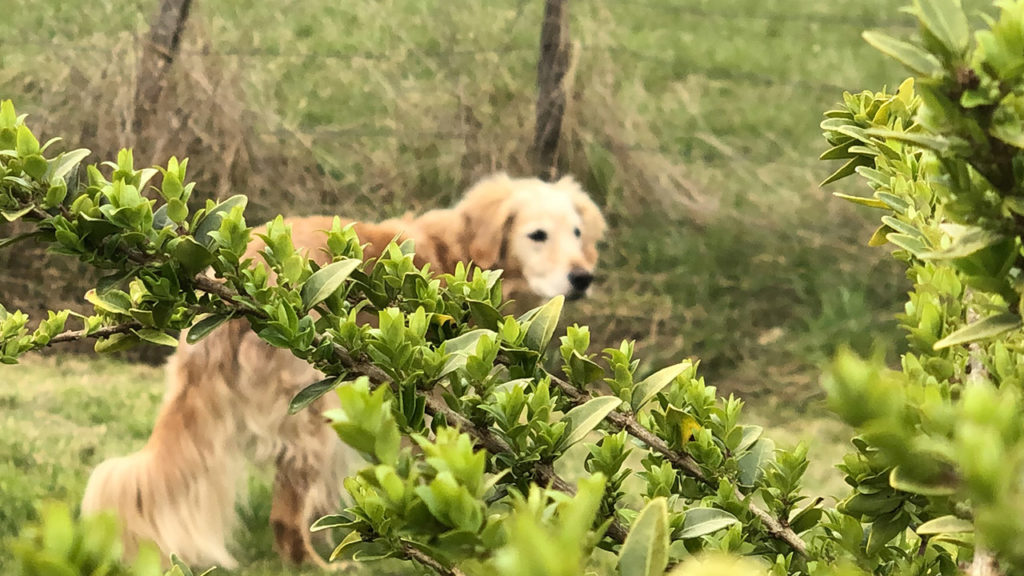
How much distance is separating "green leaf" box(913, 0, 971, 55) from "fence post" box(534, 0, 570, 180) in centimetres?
173

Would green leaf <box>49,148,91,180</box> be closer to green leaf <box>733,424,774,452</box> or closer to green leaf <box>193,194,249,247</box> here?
green leaf <box>193,194,249,247</box>

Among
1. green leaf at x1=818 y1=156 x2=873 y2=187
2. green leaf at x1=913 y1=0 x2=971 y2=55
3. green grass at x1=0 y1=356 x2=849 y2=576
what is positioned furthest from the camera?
green grass at x1=0 y1=356 x2=849 y2=576

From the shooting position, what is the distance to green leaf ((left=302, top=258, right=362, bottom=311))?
306mm

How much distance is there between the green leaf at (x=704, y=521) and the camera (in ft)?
0.96

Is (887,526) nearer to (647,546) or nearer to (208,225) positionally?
(647,546)

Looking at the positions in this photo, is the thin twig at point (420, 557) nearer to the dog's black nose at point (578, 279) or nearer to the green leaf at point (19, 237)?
the green leaf at point (19, 237)

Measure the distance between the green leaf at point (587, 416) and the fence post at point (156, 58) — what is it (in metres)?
1.63

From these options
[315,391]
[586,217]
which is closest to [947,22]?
[315,391]

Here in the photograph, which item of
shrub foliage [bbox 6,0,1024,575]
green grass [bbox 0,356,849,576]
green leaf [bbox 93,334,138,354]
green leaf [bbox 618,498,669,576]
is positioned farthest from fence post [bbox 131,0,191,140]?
green leaf [bbox 618,498,669,576]

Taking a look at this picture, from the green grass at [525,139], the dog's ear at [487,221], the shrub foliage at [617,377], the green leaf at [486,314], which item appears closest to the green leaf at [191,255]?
the shrub foliage at [617,377]

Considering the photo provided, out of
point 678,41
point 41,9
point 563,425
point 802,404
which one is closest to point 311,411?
point 563,425

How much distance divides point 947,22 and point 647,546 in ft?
0.42

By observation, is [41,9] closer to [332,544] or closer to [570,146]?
[570,146]

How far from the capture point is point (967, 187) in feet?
0.59
